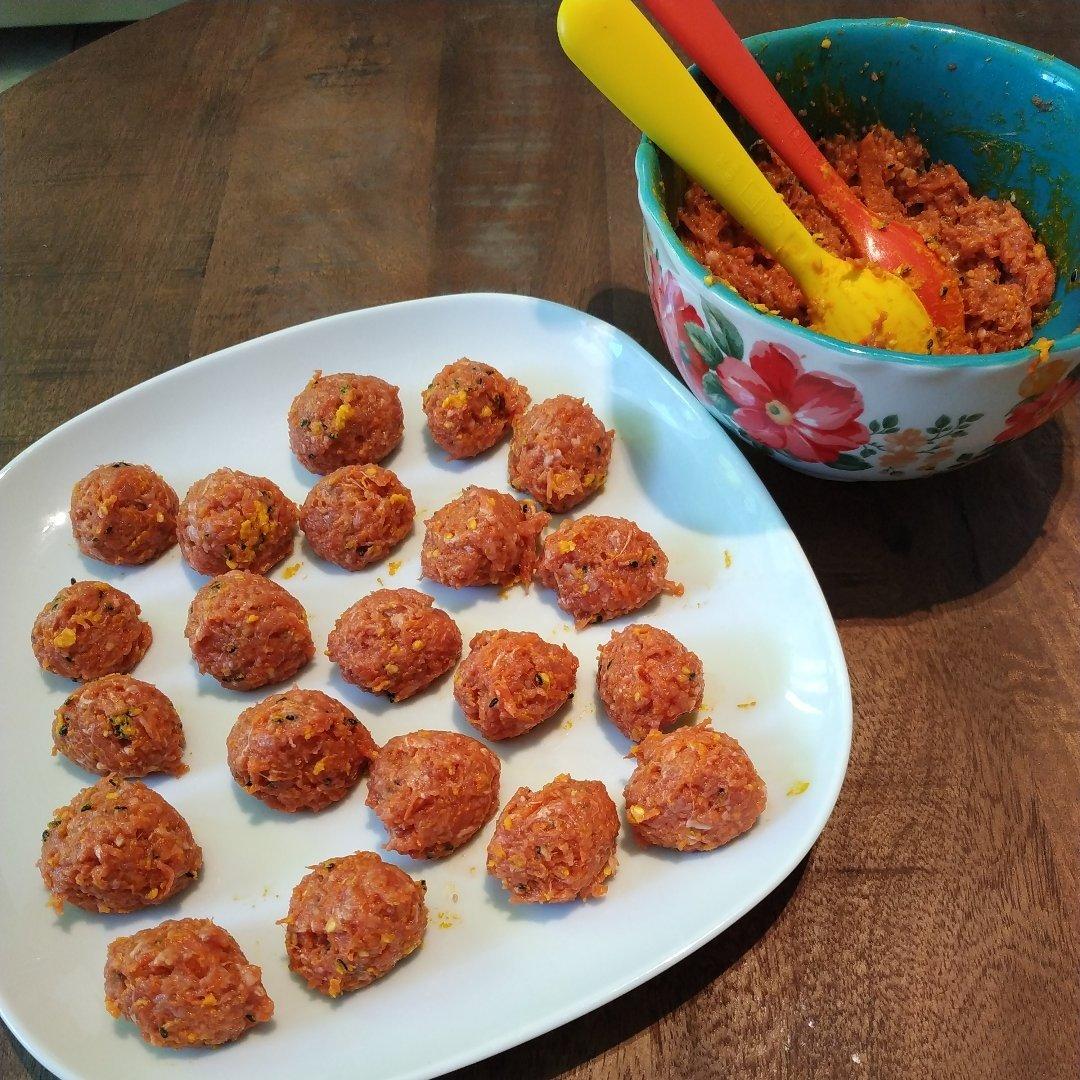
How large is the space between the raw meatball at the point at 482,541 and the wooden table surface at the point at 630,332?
0.52m

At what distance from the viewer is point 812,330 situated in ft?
5.23

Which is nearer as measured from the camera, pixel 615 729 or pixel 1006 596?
pixel 615 729

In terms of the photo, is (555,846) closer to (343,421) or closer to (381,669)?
(381,669)

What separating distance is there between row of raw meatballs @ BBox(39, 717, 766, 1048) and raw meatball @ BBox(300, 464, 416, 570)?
336mm

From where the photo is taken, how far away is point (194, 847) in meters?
1.47

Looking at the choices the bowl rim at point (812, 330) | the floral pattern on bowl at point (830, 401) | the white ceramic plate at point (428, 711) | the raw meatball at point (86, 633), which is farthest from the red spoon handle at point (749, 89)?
the raw meatball at point (86, 633)

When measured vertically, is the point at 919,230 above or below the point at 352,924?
above

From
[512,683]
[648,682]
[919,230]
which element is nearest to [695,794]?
[648,682]

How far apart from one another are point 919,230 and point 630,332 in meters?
0.66

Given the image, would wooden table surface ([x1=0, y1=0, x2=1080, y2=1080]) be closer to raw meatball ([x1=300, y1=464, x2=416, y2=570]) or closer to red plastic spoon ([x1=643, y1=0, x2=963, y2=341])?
red plastic spoon ([x1=643, y1=0, x2=963, y2=341])

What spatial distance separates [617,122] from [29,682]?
1.98 m

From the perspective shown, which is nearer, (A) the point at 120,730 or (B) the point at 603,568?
(A) the point at 120,730

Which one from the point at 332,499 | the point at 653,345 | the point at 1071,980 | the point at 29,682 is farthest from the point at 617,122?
the point at 1071,980

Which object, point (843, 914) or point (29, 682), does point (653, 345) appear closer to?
point (843, 914)
